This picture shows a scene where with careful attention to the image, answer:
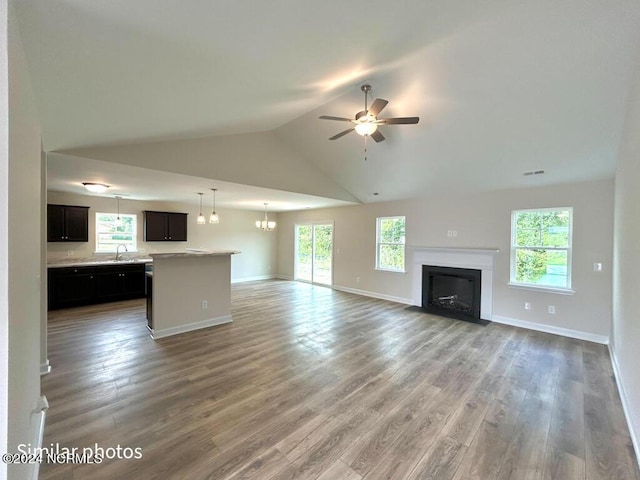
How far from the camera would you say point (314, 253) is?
8.70m

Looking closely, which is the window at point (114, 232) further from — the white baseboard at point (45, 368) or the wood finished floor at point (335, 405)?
the white baseboard at point (45, 368)

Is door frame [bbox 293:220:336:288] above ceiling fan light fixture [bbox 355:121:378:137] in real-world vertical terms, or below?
below

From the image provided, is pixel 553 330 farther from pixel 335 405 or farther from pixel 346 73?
pixel 346 73

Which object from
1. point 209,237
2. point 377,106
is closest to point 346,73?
point 377,106

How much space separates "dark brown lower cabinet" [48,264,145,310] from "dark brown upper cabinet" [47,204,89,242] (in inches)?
33.9

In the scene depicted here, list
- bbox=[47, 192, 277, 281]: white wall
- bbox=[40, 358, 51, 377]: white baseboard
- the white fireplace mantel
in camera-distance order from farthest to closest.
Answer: bbox=[47, 192, 277, 281]: white wall → the white fireplace mantel → bbox=[40, 358, 51, 377]: white baseboard

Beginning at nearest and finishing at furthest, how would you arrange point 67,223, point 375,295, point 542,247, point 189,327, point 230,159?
point 189,327 → point 230,159 → point 542,247 → point 67,223 → point 375,295

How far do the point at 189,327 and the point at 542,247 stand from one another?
5.95 metres

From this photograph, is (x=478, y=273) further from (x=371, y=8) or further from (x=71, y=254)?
(x=71, y=254)

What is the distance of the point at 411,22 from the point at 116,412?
386cm

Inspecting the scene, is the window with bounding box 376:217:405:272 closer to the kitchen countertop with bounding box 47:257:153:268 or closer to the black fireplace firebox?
the black fireplace firebox

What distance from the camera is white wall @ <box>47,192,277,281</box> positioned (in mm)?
6096

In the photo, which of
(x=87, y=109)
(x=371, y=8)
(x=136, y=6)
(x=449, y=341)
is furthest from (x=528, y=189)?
(x=87, y=109)

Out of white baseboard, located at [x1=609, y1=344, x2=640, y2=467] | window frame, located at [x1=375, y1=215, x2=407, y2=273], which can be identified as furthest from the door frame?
white baseboard, located at [x1=609, y1=344, x2=640, y2=467]
